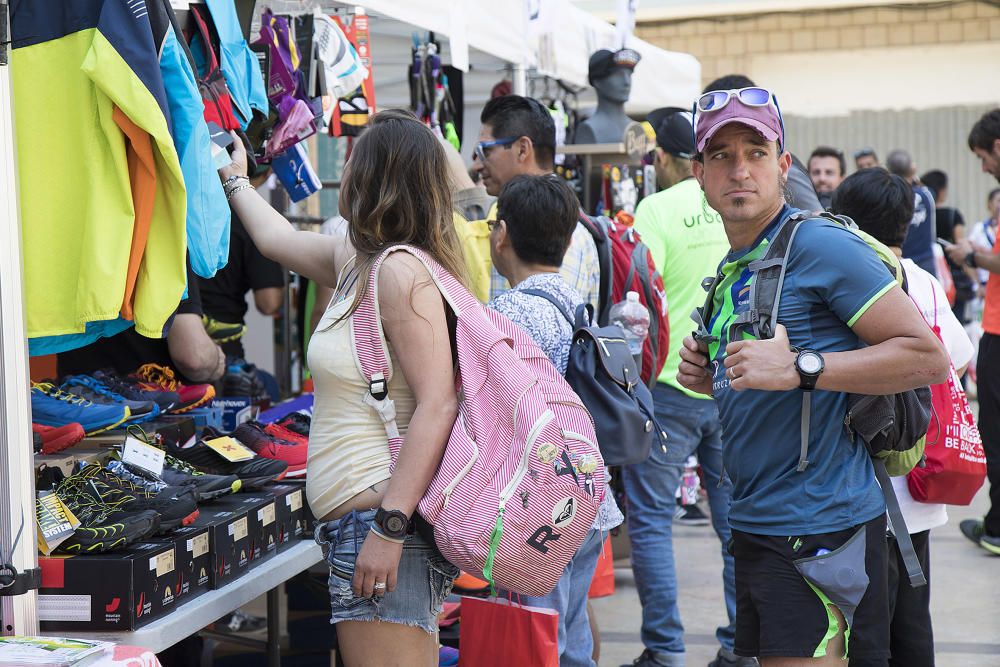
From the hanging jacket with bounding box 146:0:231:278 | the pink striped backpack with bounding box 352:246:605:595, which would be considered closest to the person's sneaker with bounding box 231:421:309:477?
the hanging jacket with bounding box 146:0:231:278

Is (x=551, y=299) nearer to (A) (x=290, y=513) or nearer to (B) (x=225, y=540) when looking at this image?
(A) (x=290, y=513)

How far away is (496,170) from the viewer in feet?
14.2

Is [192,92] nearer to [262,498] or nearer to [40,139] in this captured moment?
[40,139]

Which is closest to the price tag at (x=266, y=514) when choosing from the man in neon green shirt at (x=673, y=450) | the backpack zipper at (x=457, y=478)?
the backpack zipper at (x=457, y=478)

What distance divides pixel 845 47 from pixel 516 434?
15096 mm

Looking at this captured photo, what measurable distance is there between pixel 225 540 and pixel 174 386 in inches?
39.3

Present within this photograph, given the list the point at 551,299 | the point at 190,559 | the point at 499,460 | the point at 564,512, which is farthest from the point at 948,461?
the point at 190,559

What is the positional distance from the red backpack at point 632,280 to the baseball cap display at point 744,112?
1557mm

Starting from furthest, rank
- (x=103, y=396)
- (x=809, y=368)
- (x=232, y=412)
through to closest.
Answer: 1. (x=232, y=412)
2. (x=103, y=396)
3. (x=809, y=368)

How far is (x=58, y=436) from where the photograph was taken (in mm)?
2959

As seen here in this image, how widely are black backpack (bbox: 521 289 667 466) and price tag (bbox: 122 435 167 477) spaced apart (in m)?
1.05

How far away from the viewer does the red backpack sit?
4.05 meters

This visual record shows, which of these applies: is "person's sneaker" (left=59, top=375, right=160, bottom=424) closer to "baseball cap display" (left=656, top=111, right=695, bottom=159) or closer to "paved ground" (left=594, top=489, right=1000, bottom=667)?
"paved ground" (left=594, top=489, right=1000, bottom=667)

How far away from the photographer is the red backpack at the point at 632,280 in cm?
405
